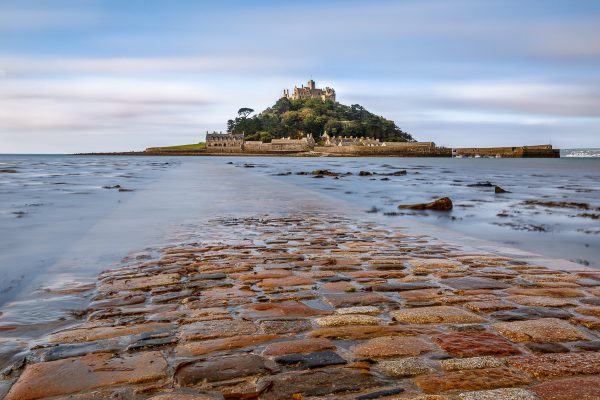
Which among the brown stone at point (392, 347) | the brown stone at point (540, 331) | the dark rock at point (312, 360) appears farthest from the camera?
the brown stone at point (540, 331)

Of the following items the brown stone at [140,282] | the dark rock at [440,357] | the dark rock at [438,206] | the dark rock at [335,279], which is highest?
the dark rock at [440,357]

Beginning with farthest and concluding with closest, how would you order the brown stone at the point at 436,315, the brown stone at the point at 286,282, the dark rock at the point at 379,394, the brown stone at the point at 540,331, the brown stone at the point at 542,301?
the brown stone at the point at 286,282
the brown stone at the point at 542,301
the brown stone at the point at 436,315
the brown stone at the point at 540,331
the dark rock at the point at 379,394

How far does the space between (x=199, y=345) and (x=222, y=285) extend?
1661 mm

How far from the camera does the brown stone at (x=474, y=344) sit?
3135 mm

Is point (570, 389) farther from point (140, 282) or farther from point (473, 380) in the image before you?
point (140, 282)

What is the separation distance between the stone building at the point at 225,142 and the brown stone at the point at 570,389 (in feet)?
504

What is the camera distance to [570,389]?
8.44 feet

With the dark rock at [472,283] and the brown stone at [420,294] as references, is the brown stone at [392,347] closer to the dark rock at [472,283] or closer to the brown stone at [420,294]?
the brown stone at [420,294]

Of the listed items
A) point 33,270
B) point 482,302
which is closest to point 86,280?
point 33,270

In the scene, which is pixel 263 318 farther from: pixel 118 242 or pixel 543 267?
pixel 118 242

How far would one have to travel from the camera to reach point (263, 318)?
12.6 feet

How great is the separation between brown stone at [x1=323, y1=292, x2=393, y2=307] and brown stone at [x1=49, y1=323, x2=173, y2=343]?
1.42 metres

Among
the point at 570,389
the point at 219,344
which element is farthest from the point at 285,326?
the point at 570,389

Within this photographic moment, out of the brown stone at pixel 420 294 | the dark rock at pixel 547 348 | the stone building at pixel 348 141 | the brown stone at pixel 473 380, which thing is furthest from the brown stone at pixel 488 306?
the stone building at pixel 348 141
